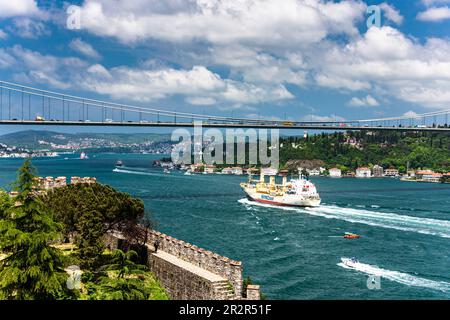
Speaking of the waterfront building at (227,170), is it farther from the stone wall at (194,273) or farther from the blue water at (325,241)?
the stone wall at (194,273)

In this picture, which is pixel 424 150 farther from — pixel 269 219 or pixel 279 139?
pixel 269 219

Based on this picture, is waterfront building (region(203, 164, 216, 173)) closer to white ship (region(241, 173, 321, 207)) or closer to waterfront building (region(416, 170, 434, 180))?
waterfront building (region(416, 170, 434, 180))

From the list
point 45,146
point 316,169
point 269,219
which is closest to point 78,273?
point 269,219

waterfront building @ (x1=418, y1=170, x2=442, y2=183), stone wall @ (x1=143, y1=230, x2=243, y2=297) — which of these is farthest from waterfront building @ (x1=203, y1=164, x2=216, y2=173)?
stone wall @ (x1=143, y1=230, x2=243, y2=297)

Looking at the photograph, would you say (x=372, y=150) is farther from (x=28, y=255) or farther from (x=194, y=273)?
(x=28, y=255)
